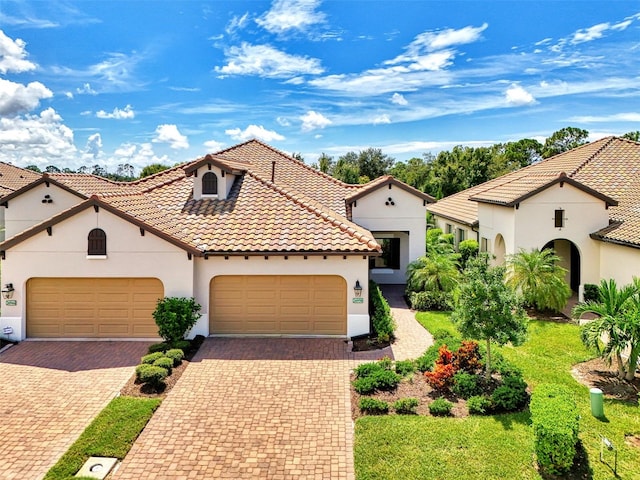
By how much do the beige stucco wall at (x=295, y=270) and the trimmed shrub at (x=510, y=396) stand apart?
5.87 meters

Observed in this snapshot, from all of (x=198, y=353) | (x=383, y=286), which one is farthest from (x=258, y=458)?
(x=383, y=286)

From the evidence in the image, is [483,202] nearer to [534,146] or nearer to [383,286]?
[383,286]

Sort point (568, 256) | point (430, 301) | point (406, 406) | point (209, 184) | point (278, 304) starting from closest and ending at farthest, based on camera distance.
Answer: point (406, 406)
point (278, 304)
point (209, 184)
point (430, 301)
point (568, 256)

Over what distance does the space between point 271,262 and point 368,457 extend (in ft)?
28.1

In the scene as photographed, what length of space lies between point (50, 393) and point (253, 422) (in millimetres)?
5903

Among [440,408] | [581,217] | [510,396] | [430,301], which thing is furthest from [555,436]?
[581,217]

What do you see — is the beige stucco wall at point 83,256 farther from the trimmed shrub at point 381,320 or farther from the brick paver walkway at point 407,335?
the brick paver walkway at point 407,335

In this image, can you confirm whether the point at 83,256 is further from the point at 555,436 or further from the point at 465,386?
the point at 555,436

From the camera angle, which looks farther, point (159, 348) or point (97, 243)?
point (97, 243)

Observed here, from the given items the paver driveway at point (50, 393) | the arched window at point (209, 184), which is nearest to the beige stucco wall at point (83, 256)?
the paver driveway at point (50, 393)

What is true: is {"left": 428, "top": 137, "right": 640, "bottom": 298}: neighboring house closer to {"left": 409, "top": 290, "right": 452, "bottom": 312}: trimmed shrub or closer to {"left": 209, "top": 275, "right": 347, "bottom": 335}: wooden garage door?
{"left": 409, "top": 290, "right": 452, "bottom": 312}: trimmed shrub

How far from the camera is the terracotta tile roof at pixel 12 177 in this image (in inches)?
1525

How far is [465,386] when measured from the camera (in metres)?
11.6

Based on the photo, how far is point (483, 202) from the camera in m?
25.2
